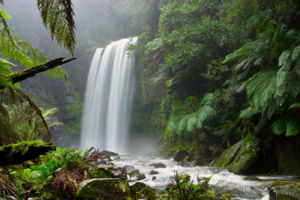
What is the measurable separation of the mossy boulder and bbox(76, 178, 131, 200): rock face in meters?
3.91

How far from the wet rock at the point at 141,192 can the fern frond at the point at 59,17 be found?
6.24ft

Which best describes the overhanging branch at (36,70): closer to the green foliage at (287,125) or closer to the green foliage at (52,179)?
the green foliage at (52,179)

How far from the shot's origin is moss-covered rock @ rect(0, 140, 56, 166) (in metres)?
1.04

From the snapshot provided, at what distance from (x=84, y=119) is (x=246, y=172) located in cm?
1599

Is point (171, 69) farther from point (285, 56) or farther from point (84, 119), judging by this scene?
point (84, 119)

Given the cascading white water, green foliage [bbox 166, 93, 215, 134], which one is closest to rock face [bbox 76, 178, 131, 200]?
green foliage [bbox 166, 93, 215, 134]

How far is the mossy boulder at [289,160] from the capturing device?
4762 millimetres

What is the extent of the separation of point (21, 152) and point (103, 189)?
1.50 metres

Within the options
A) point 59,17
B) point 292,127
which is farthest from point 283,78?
point 59,17

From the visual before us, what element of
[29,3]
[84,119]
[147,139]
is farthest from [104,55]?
[29,3]

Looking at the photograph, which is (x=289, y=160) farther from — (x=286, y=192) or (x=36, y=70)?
(x=36, y=70)

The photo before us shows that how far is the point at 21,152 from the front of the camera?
3.40 ft

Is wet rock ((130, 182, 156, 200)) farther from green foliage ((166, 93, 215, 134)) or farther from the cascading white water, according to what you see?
the cascading white water

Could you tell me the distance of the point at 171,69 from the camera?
956 cm
